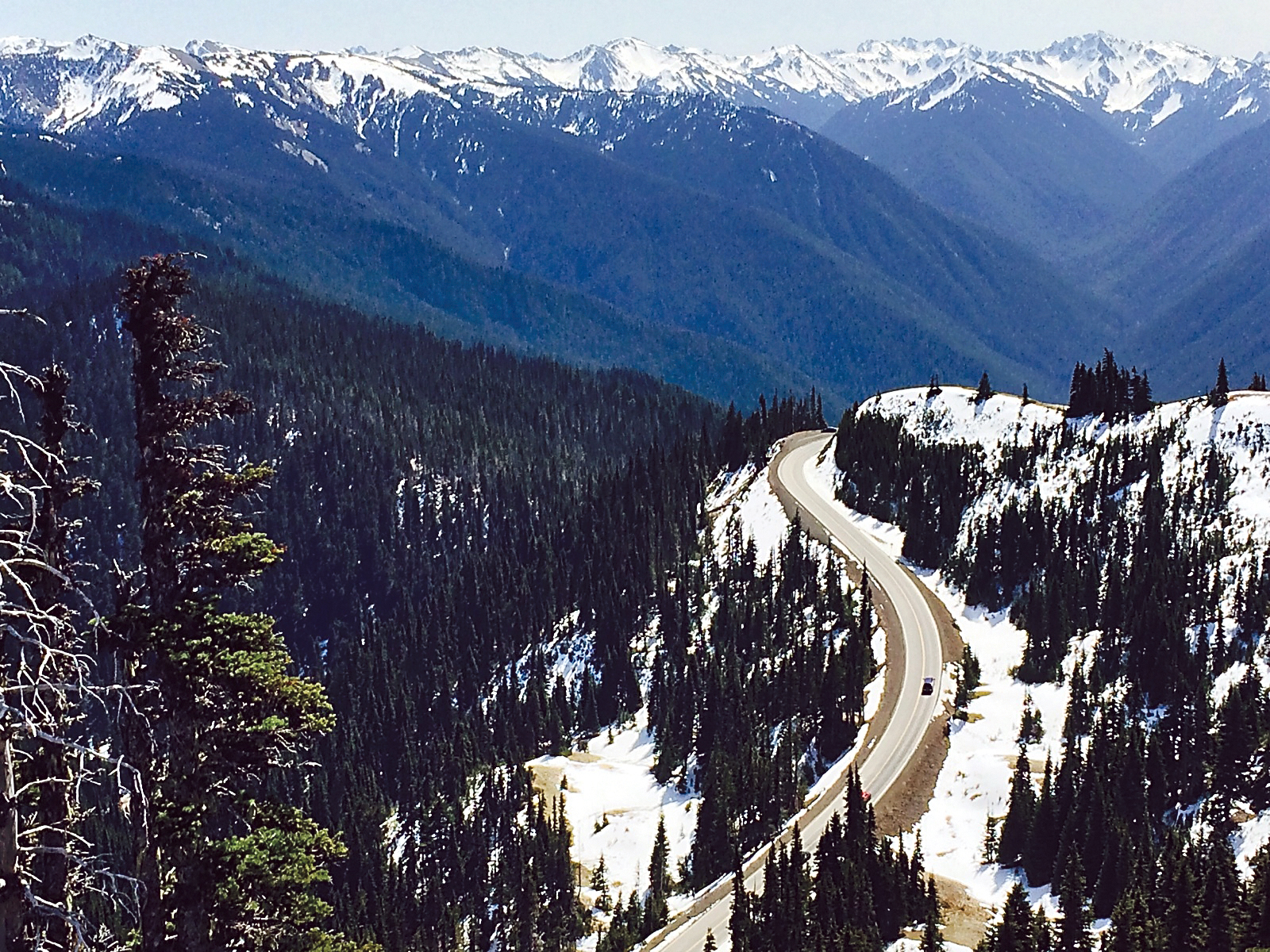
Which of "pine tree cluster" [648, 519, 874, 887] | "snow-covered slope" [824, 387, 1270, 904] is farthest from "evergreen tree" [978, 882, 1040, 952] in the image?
"pine tree cluster" [648, 519, 874, 887]

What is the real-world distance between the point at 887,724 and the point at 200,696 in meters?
70.5

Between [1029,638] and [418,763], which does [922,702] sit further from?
[418,763]

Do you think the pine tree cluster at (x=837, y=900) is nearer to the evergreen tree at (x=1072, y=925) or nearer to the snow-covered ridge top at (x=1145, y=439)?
the evergreen tree at (x=1072, y=925)

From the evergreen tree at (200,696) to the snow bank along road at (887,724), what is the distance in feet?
145

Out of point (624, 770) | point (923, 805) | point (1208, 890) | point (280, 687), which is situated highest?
point (280, 687)

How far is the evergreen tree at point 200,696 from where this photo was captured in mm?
20906

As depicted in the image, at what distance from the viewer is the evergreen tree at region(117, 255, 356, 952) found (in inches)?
823

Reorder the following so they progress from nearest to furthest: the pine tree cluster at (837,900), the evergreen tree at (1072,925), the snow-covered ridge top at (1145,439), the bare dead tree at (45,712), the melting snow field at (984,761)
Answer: the bare dead tree at (45,712) < the evergreen tree at (1072,925) < the pine tree cluster at (837,900) < the melting snow field at (984,761) < the snow-covered ridge top at (1145,439)

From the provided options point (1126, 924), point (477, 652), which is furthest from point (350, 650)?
point (1126, 924)

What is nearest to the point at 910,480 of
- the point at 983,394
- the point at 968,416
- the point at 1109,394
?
the point at 968,416

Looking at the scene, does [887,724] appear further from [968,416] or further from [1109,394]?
[968,416]

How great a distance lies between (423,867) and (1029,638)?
58.1m

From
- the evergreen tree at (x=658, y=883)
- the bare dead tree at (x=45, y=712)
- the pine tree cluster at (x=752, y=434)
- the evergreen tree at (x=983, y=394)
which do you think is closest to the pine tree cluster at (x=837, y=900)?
the evergreen tree at (x=658, y=883)

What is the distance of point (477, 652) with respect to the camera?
158750 mm
